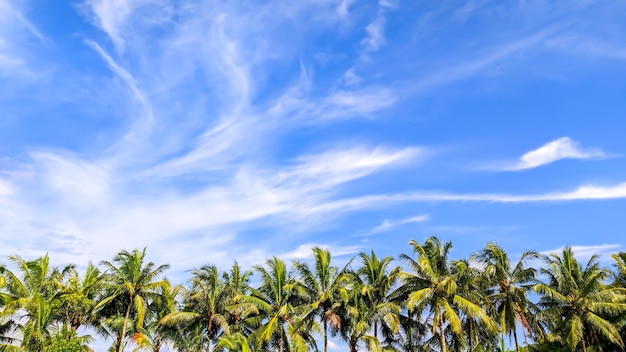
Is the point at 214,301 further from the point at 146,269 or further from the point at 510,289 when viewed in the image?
the point at 510,289

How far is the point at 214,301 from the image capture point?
37188mm

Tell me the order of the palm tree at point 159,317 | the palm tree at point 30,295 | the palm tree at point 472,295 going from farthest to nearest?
the palm tree at point 159,317
the palm tree at point 472,295
the palm tree at point 30,295

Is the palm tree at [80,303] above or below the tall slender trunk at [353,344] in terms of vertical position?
above

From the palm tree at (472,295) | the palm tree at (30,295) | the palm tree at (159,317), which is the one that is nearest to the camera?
the palm tree at (30,295)

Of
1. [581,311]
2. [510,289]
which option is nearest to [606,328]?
[581,311]

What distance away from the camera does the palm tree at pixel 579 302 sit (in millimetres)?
31922

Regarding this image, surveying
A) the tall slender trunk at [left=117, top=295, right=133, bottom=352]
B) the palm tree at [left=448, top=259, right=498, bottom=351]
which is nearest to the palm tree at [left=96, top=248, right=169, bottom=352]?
the tall slender trunk at [left=117, top=295, right=133, bottom=352]

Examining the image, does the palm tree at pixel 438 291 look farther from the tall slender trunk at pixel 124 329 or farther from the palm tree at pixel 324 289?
the tall slender trunk at pixel 124 329

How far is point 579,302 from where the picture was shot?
33.8 m

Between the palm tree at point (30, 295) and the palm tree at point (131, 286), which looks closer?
the palm tree at point (30, 295)

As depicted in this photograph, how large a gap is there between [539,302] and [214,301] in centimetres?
2612

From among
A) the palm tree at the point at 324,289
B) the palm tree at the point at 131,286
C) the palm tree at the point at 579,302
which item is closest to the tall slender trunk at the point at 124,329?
the palm tree at the point at 131,286

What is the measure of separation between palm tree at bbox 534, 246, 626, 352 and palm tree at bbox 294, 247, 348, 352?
1433cm

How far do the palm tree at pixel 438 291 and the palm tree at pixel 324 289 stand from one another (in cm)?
468
